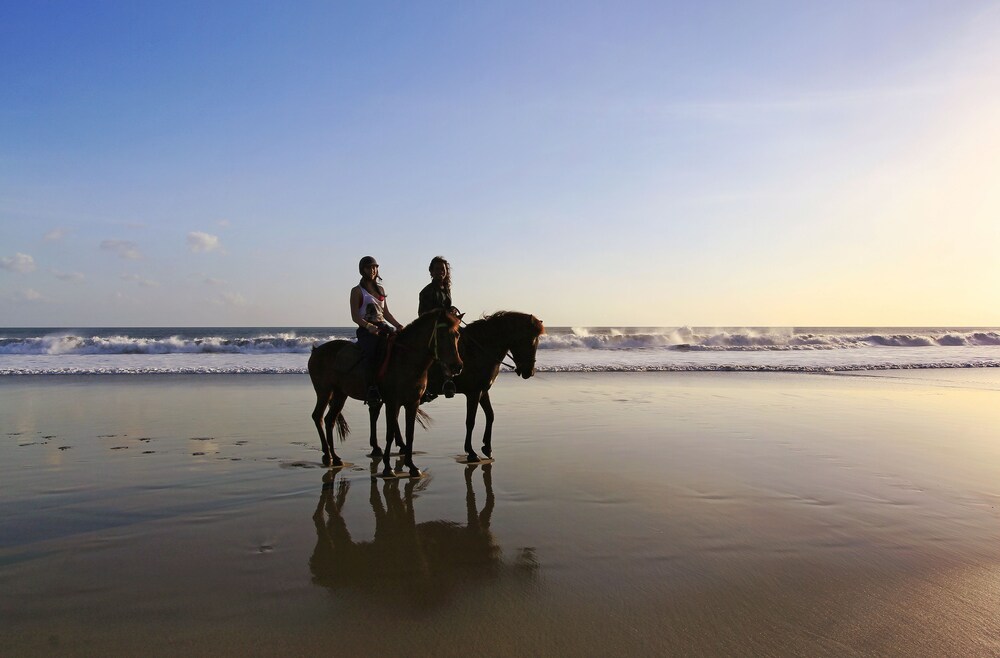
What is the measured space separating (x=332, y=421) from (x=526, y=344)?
2.71 meters

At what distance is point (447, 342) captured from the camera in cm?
671

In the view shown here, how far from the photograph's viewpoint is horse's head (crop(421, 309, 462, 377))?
262 inches

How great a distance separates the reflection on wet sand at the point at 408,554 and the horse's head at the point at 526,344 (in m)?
2.57

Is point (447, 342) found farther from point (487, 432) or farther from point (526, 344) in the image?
point (487, 432)

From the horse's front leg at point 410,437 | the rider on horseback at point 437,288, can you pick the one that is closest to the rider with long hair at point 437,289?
the rider on horseback at point 437,288

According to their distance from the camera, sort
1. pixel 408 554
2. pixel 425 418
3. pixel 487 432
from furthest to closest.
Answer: pixel 425 418 < pixel 487 432 < pixel 408 554

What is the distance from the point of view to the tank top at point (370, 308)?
7.05 metres

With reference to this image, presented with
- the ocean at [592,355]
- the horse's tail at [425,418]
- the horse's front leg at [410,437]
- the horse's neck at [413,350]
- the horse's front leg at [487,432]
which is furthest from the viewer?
the ocean at [592,355]

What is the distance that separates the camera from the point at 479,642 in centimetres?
285

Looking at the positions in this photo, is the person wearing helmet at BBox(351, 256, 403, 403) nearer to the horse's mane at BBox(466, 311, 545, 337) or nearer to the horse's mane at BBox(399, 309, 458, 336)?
the horse's mane at BBox(399, 309, 458, 336)

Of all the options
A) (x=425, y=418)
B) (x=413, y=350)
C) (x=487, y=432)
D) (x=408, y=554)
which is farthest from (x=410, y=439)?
(x=425, y=418)

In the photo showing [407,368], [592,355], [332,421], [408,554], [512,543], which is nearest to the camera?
[408,554]

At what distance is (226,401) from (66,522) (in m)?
8.40

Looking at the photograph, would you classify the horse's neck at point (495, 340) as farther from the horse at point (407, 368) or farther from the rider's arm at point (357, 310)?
the rider's arm at point (357, 310)
